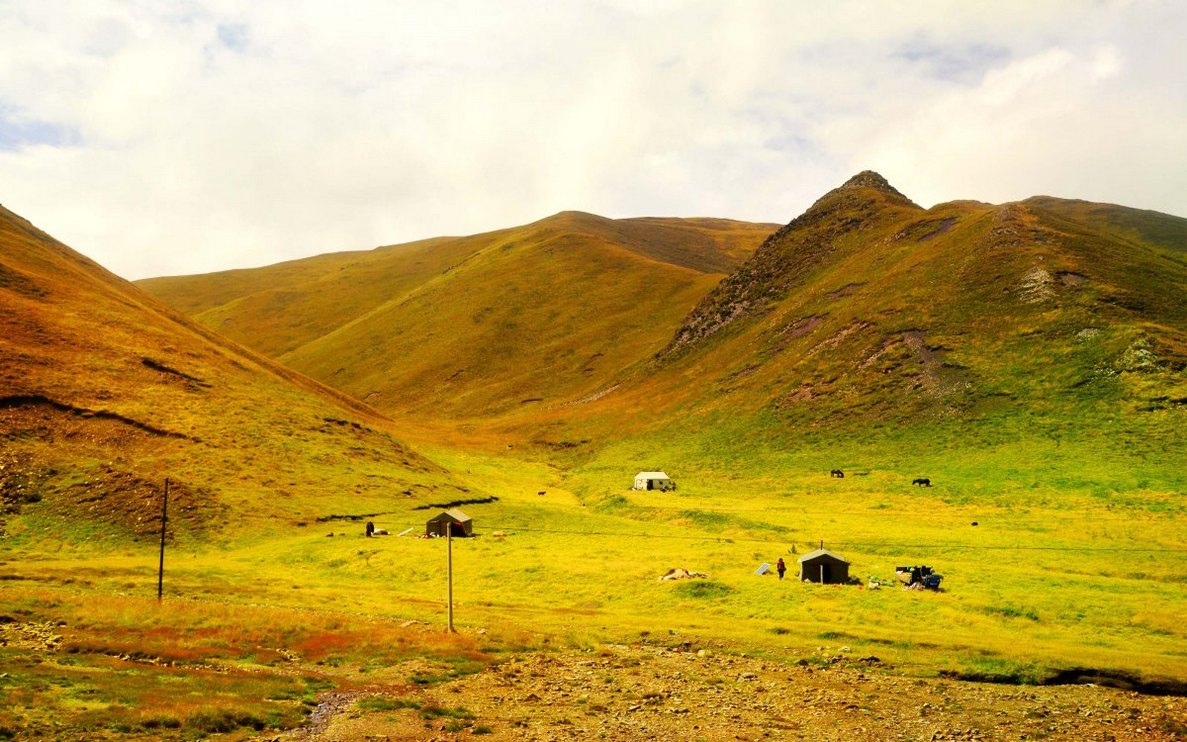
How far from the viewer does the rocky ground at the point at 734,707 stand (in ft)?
94.7

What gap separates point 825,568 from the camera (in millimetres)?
53188

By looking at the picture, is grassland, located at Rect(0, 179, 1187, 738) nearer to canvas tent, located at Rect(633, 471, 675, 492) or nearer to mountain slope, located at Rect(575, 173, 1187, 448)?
mountain slope, located at Rect(575, 173, 1187, 448)

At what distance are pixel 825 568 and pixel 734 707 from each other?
23.3 meters

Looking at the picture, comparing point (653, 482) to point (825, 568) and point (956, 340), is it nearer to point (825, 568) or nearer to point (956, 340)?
point (825, 568)

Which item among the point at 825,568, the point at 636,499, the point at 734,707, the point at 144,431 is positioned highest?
the point at 144,431

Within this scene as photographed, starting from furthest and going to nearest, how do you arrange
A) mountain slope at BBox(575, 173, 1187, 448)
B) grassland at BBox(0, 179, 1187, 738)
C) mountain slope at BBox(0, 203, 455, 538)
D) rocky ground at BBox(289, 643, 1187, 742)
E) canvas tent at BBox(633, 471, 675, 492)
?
canvas tent at BBox(633, 471, 675, 492), mountain slope at BBox(575, 173, 1187, 448), mountain slope at BBox(0, 203, 455, 538), grassland at BBox(0, 179, 1187, 738), rocky ground at BBox(289, 643, 1187, 742)

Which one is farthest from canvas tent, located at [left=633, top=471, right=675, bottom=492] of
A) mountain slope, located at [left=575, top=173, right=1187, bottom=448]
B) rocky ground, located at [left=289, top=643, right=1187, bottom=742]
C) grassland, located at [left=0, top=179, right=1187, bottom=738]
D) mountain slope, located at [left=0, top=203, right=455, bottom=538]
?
rocky ground, located at [left=289, top=643, right=1187, bottom=742]

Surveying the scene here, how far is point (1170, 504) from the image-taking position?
6819cm

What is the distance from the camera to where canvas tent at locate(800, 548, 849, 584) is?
174 ft

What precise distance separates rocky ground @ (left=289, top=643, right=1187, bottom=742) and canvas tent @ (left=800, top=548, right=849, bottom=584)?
48.7 ft

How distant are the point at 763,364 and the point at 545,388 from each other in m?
66.3

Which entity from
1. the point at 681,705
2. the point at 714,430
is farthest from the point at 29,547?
the point at 714,430

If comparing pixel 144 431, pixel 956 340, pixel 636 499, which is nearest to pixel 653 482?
pixel 636 499

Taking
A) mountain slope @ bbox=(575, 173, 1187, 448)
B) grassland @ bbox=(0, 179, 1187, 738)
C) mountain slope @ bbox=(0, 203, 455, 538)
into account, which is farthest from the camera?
mountain slope @ bbox=(575, 173, 1187, 448)
